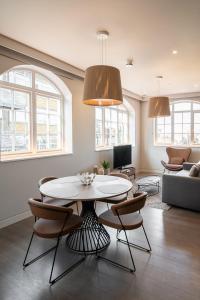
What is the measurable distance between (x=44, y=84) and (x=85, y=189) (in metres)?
2.57

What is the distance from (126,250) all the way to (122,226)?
55 cm

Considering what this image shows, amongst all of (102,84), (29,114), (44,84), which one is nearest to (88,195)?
(102,84)

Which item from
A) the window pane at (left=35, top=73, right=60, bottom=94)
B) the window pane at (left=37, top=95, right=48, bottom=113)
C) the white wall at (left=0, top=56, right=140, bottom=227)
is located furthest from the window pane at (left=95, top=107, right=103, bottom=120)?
the window pane at (left=37, top=95, right=48, bottom=113)

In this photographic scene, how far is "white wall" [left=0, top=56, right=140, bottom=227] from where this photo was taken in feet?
10.8

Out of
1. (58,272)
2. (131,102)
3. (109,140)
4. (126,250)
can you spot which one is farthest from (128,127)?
(58,272)

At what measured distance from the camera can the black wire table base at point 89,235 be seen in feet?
8.72

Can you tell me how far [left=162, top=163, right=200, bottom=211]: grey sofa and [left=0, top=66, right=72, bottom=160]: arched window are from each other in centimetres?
232

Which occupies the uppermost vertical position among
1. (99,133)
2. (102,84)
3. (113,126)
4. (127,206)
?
(102,84)

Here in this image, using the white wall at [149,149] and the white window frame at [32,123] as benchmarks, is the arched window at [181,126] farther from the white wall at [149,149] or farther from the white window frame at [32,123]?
the white window frame at [32,123]

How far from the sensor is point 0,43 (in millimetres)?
3004

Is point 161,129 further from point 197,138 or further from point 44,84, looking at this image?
point 44,84

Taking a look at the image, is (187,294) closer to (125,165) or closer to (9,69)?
(9,69)

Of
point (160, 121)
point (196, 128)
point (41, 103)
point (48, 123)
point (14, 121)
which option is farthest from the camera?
point (160, 121)

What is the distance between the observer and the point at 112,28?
2.77 meters
